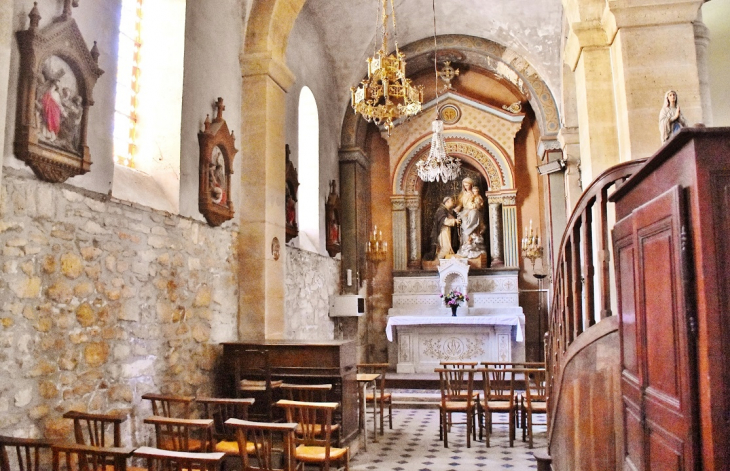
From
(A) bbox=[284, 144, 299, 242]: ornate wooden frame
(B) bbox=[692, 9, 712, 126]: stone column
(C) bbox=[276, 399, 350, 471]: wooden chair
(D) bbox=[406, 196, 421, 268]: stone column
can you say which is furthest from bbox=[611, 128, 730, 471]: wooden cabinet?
(D) bbox=[406, 196, 421, 268]: stone column

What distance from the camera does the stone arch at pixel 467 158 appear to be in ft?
39.1

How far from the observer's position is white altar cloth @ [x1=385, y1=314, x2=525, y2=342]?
10.4m

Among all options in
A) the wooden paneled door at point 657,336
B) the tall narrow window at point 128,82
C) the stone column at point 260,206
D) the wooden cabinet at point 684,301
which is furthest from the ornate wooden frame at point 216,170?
the wooden cabinet at point 684,301

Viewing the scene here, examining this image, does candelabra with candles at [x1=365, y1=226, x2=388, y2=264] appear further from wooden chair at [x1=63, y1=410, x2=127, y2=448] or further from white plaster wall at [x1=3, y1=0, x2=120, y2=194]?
wooden chair at [x1=63, y1=410, x2=127, y2=448]

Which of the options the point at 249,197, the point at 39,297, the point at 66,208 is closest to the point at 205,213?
the point at 249,197

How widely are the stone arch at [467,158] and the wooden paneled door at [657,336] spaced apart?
9.29m

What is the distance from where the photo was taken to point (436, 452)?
6.32 meters

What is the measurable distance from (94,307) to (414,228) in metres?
8.38

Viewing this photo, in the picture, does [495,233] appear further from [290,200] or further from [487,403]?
[487,403]

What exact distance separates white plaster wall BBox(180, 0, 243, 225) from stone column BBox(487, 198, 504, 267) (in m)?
6.15

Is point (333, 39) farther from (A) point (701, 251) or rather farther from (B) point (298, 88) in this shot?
(A) point (701, 251)

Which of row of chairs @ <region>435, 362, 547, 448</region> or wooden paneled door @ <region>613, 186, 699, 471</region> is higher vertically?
wooden paneled door @ <region>613, 186, 699, 471</region>

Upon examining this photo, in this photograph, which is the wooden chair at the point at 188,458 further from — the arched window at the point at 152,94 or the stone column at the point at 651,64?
the stone column at the point at 651,64

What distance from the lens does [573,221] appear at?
4.04 m
